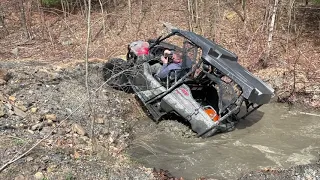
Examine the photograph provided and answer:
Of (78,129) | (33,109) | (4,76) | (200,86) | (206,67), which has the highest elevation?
(206,67)

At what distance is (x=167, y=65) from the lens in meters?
8.76

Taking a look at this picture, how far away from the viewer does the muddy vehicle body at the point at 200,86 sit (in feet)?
24.6

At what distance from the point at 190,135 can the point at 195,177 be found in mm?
1633

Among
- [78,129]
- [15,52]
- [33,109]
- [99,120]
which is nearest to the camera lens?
[78,129]

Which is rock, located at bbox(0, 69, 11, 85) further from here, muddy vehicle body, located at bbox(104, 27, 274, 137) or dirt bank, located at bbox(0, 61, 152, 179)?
muddy vehicle body, located at bbox(104, 27, 274, 137)

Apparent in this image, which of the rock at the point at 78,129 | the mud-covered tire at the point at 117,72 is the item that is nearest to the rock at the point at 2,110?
the rock at the point at 78,129

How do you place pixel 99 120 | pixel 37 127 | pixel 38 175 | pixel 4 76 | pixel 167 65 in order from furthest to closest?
pixel 167 65 → pixel 4 76 → pixel 99 120 → pixel 37 127 → pixel 38 175

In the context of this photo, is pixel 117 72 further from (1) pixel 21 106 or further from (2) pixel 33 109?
(1) pixel 21 106

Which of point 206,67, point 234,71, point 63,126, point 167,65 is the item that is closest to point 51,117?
point 63,126

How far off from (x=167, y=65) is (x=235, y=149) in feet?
8.03

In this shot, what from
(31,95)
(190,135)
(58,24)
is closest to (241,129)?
(190,135)

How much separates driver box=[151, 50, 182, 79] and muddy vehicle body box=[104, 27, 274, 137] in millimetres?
100

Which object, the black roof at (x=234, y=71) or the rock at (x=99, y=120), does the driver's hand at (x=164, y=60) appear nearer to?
the black roof at (x=234, y=71)

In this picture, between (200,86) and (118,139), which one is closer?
(118,139)
